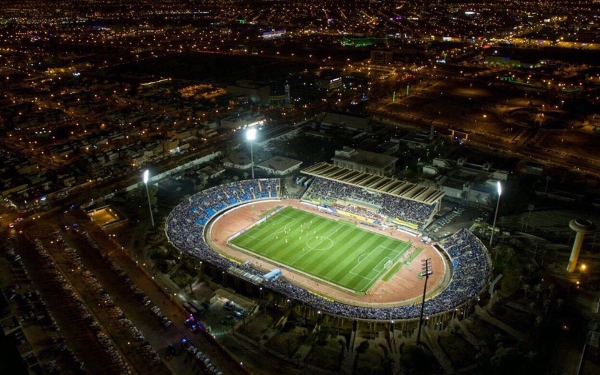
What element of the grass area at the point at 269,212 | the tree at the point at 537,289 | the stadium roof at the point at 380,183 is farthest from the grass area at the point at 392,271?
the grass area at the point at 269,212

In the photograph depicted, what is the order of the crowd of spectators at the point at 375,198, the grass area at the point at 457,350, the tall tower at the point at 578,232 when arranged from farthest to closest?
the crowd of spectators at the point at 375,198, the tall tower at the point at 578,232, the grass area at the point at 457,350

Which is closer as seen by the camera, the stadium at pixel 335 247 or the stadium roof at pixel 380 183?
the stadium at pixel 335 247

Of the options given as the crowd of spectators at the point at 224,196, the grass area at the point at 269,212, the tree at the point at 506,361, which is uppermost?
the tree at the point at 506,361

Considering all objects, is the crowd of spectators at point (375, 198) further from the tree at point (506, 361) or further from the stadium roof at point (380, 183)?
the tree at point (506, 361)

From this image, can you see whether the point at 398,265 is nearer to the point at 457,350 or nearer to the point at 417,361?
the point at 457,350

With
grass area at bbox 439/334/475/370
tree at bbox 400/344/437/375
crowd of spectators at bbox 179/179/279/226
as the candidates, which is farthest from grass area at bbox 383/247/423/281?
crowd of spectators at bbox 179/179/279/226

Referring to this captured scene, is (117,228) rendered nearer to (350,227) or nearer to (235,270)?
(235,270)

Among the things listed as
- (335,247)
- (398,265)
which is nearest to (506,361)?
(398,265)
